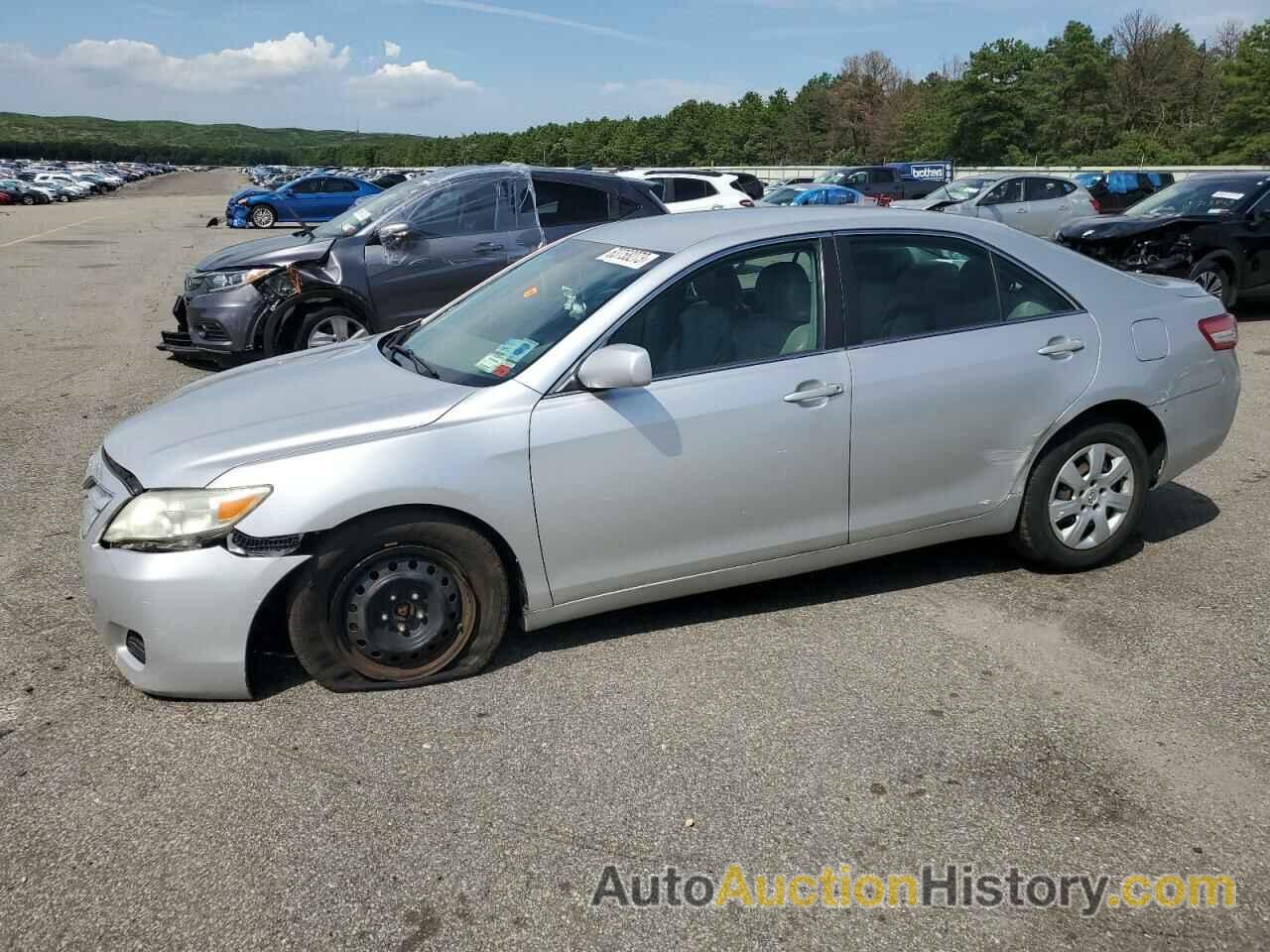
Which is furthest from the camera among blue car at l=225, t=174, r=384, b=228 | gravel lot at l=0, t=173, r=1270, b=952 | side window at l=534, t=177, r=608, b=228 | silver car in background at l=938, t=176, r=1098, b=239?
blue car at l=225, t=174, r=384, b=228

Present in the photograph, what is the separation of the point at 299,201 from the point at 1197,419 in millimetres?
33857

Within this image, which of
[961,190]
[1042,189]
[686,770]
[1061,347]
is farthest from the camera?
[961,190]

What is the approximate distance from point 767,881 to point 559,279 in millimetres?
2612

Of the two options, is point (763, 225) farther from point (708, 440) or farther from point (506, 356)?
point (506, 356)

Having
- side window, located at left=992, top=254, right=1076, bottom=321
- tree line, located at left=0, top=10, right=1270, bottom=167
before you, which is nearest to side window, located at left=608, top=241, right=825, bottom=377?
side window, located at left=992, top=254, right=1076, bottom=321

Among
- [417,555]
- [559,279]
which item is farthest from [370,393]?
[559,279]

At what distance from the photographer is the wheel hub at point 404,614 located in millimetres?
3551

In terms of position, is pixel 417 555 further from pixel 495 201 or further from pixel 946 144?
pixel 946 144

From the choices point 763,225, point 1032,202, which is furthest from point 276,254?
point 1032,202

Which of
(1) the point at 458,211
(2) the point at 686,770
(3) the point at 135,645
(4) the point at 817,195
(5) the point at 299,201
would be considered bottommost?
(2) the point at 686,770

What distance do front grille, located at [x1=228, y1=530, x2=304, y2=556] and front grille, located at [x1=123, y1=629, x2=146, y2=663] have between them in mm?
470

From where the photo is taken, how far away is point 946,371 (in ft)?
13.8

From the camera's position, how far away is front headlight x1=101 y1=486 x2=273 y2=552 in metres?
3.36

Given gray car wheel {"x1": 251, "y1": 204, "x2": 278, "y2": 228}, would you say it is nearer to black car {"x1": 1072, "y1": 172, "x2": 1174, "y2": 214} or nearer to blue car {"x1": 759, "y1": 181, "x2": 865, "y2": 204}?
blue car {"x1": 759, "y1": 181, "x2": 865, "y2": 204}
